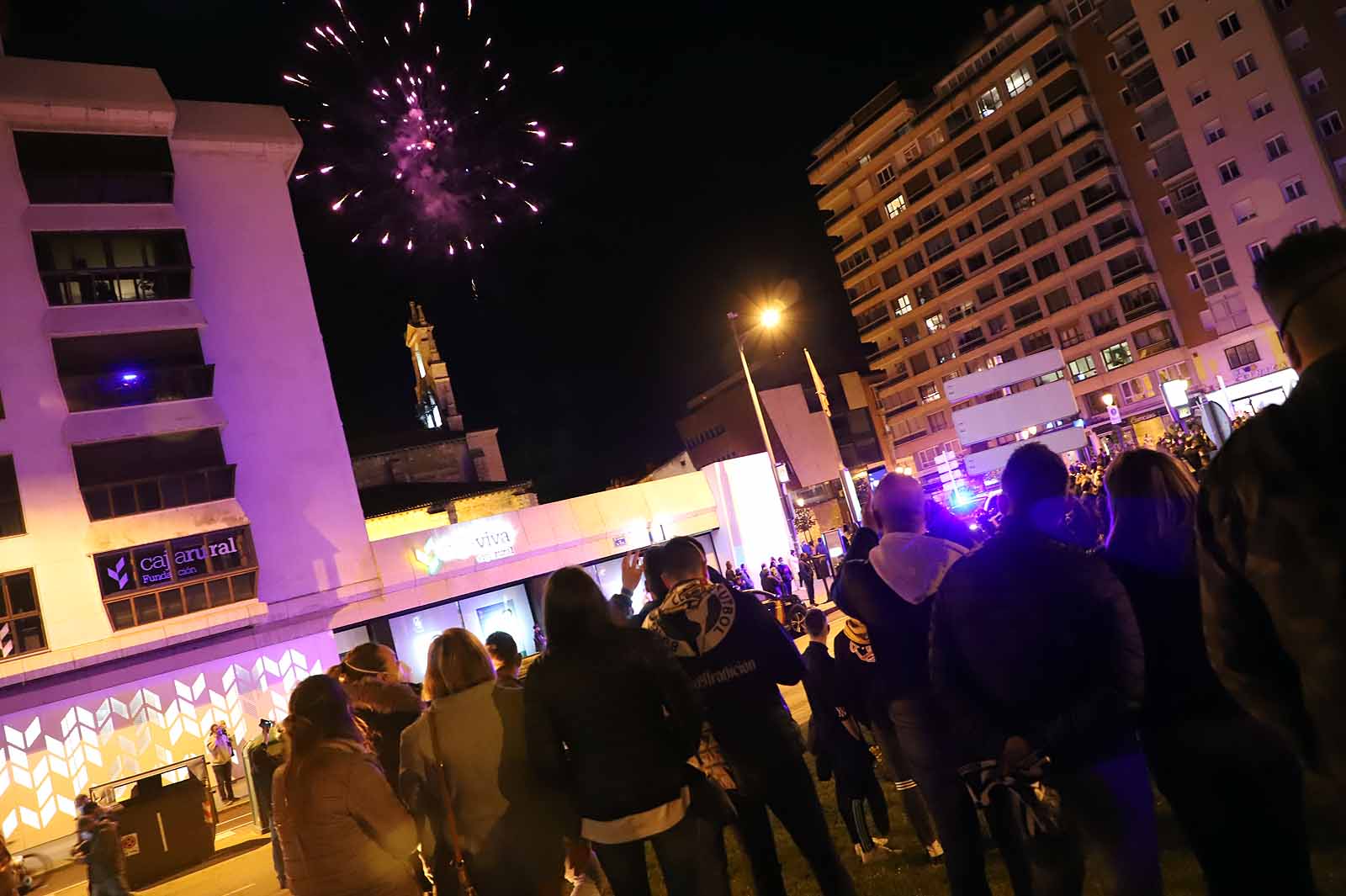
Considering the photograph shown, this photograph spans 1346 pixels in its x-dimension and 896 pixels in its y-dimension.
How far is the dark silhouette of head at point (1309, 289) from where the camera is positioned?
1.83 metres

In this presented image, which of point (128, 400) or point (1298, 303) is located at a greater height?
point (128, 400)

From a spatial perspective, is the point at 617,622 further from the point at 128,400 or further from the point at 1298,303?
the point at 128,400

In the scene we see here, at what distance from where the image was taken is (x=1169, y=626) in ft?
9.85

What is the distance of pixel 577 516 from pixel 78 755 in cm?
1615

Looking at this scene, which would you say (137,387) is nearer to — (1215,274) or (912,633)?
(912,633)

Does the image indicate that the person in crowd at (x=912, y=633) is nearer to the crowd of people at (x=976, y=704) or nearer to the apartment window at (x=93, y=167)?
the crowd of people at (x=976, y=704)

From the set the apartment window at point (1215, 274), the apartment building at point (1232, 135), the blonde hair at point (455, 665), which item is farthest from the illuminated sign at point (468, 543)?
the apartment window at point (1215, 274)

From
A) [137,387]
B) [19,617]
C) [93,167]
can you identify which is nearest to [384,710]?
[19,617]

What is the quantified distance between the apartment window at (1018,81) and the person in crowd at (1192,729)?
64424 mm

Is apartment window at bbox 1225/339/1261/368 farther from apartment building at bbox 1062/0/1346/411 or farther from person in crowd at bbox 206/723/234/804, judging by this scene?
person in crowd at bbox 206/723/234/804

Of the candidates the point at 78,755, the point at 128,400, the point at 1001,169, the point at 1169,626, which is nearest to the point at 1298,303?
the point at 1169,626

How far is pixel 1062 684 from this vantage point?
3.04 metres

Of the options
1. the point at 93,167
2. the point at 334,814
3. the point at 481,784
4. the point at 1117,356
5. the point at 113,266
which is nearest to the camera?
the point at 334,814

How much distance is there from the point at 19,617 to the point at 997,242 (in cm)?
5936
